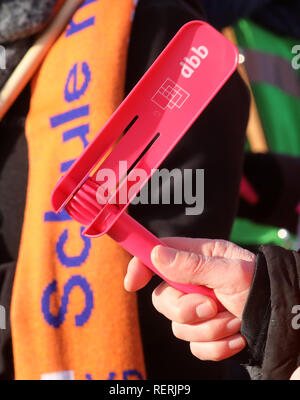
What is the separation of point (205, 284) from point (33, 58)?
32 cm

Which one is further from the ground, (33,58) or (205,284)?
(33,58)

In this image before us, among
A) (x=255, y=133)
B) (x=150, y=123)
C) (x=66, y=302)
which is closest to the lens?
(x=150, y=123)

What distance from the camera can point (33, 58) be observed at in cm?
57

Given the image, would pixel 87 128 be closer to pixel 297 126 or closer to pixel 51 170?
pixel 51 170

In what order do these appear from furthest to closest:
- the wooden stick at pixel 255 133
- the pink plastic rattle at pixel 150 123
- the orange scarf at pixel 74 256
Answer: the wooden stick at pixel 255 133, the orange scarf at pixel 74 256, the pink plastic rattle at pixel 150 123

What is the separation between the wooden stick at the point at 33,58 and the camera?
1.85 ft

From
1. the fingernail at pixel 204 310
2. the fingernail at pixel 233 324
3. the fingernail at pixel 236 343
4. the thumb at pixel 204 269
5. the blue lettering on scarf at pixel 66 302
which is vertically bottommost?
the blue lettering on scarf at pixel 66 302

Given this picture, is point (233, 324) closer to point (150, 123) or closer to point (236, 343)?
point (236, 343)

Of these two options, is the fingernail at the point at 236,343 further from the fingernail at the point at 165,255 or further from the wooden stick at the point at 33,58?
the wooden stick at the point at 33,58

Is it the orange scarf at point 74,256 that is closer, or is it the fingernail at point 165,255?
the fingernail at point 165,255

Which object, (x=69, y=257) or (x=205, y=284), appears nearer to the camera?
(x=205, y=284)

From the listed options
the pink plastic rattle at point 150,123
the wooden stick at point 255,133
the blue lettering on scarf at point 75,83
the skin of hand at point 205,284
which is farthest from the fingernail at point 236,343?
the wooden stick at point 255,133

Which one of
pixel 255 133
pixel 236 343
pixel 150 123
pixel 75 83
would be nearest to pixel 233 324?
pixel 236 343
